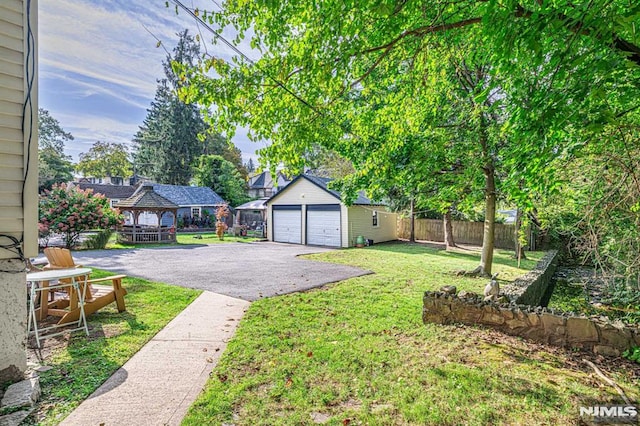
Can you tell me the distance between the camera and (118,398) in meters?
2.89

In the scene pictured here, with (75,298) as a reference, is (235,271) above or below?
below

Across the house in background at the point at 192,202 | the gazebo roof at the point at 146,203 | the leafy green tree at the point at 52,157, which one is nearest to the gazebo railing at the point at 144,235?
the gazebo roof at the point at 146,203

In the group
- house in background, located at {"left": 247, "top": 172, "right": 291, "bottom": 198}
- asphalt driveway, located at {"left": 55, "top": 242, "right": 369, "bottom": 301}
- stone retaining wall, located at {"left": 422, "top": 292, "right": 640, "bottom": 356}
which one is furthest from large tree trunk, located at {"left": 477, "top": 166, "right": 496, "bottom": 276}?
Answer: house in background, located at {"left": 247, "top": 172, "right": 291, "bottom": 198}

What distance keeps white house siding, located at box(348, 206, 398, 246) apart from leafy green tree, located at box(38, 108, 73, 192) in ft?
66.3

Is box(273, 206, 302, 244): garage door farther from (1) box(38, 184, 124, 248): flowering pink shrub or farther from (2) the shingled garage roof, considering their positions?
(2) the shingled garage roof

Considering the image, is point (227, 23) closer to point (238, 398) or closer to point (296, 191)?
point (238, 398)

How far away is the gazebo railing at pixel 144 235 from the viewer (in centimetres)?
1847

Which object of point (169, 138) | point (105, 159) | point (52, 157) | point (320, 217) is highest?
point (169, 138)

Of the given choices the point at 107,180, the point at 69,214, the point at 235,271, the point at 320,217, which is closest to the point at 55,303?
the point at 235,271

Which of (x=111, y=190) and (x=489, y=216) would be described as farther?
(x=111, y=190)

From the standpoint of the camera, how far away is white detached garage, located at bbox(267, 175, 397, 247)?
57.3 feet

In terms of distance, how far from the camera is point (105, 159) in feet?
162

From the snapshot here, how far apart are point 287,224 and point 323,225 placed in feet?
9.74

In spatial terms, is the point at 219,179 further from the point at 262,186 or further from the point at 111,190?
the point at 111,190
